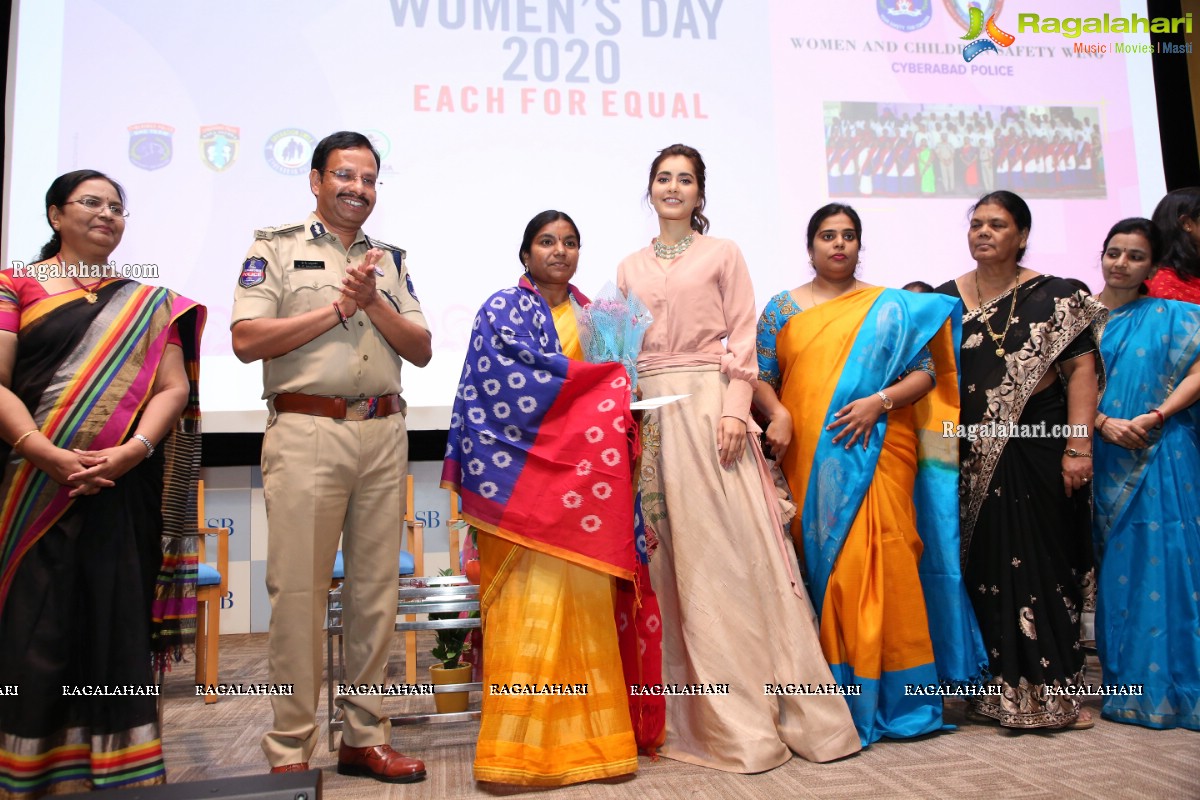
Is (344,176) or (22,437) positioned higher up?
(344,176)

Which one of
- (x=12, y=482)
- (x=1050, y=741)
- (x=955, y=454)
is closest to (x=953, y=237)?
(x=955, y=454)

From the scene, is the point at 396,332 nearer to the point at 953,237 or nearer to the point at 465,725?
the point at 465,725

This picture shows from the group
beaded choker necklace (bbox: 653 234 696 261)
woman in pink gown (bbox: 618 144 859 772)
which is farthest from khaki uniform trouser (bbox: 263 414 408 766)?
beaded choker necklace (bbox: 653 234 696 261)

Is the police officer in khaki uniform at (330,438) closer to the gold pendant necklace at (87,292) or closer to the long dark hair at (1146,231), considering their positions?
the gold pendant necklace at (87,292)

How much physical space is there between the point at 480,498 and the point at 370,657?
49 cm

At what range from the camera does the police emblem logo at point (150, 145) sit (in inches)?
148

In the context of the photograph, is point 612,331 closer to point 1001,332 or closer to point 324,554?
point 324,554

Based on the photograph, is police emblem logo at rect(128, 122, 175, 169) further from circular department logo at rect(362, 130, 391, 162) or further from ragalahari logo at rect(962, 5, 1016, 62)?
ragalahari logo at rect(962, 5, 1016, 62)

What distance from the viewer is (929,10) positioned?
4.25m

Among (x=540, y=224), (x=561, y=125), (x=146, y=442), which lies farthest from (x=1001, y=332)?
(x=146, y=442)

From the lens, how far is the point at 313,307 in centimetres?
222

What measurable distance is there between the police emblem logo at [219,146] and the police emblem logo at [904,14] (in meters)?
3.16

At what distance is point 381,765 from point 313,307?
119cm

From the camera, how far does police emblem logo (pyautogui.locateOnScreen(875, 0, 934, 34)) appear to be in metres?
4.23
